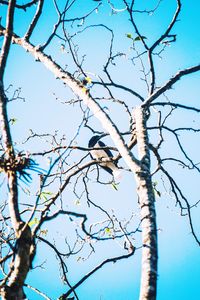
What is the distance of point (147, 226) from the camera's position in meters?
2.22

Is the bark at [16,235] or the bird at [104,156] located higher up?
the bird at [104,156]

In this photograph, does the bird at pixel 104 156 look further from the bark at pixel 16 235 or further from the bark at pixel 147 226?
the bark at pixel 16 235

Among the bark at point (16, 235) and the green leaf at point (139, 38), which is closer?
the bark at point (16, 235)

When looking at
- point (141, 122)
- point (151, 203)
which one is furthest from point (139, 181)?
point (141, 122)

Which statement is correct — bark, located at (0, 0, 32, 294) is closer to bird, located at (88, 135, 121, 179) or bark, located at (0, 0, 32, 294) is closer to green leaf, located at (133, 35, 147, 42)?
green leaf, located at (133, 35, 147, 42)

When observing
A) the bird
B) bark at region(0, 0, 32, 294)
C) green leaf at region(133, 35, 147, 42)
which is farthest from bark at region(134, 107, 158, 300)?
the bird

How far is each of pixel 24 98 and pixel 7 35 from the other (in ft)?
6.19

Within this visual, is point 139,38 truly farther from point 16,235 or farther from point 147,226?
point 16,235

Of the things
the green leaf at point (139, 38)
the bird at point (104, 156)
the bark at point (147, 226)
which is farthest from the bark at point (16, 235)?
the bird at point (104, 156)

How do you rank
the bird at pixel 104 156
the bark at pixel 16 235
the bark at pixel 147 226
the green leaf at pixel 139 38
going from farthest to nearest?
the bird at pixel 104 156
the green leaf at pixel 139 38
the bark at pixel 147 226
the bark at pixel 16 235

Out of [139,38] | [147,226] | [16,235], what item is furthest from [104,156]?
[16,235]

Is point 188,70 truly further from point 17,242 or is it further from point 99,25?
point 17,242

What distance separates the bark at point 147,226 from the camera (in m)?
1.90

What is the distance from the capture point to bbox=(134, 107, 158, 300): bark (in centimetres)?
190
